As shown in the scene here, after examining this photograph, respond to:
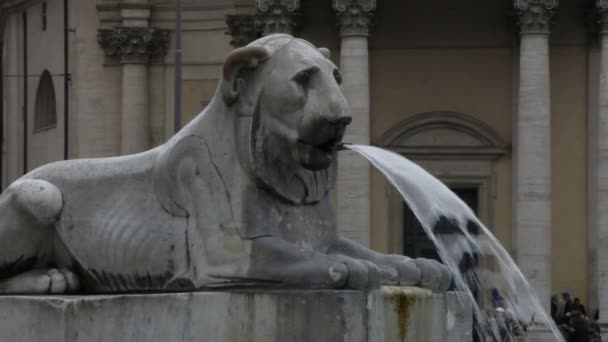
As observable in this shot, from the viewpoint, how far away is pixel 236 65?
993 cm

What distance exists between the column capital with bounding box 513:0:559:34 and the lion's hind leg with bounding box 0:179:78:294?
36.8 m

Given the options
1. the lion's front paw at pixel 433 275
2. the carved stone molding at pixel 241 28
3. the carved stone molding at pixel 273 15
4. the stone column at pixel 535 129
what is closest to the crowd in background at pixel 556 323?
the stone column at pixel 535 129

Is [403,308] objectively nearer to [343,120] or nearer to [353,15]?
[343,120]

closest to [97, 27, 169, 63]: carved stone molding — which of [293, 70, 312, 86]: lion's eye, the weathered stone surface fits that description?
the weathered stone surface

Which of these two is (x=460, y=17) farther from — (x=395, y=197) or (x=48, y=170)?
(x=48, y=170)

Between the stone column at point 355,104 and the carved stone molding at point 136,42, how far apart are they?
599 cm

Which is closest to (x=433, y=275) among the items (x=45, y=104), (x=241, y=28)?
(x=241, y=28)

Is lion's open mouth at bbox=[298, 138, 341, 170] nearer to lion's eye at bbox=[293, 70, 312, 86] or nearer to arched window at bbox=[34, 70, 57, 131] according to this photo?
lion's eye at bbox=[293, 70, 312, 86]

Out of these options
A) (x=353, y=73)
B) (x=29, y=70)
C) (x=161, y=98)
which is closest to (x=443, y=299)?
(x=353, y=73)

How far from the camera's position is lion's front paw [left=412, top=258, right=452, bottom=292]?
33.8 feet

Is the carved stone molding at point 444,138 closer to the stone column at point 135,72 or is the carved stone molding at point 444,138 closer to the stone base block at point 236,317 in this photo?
the stone column at point 135,72

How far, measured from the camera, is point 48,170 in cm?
1054

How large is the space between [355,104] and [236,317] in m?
38.1

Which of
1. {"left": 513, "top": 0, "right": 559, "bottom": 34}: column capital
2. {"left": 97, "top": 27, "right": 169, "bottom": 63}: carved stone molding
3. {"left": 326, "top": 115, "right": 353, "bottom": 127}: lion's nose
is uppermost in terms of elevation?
{"left": 513, "top": 0, "right": 559, "bottom": 34}: column capital
